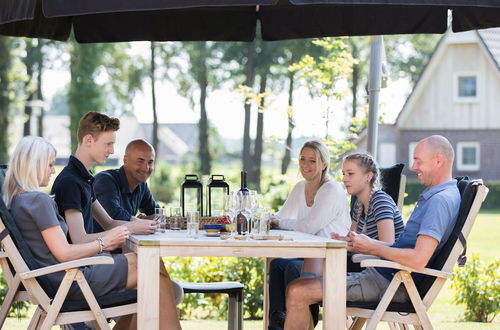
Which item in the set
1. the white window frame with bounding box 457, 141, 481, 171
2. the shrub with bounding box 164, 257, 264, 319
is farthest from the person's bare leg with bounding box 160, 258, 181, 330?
the white window frame with bounding box 457, 141, 481, 171

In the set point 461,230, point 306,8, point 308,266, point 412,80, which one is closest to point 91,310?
point 308,266

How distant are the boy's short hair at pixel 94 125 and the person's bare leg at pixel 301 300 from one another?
134 centimetres

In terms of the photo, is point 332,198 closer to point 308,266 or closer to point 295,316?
point 308,266

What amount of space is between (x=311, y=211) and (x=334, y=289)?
1105 millimetres

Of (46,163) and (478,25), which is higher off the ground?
(478,25)

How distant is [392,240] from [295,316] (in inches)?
25.5

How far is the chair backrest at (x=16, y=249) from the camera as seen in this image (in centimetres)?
405

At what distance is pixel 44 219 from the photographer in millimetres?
4047

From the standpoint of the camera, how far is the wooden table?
159 inches

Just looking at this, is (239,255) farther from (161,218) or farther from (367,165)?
(367,165)

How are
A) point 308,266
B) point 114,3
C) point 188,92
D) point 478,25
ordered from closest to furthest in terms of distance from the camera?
point 114,3
point 308,266
point 478,25
point 188,92

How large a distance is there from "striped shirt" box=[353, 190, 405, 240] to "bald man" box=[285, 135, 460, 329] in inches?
10.5

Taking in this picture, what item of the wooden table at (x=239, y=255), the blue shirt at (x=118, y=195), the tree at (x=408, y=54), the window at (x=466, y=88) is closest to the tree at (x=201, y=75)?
the tree at (x=408, y=54)

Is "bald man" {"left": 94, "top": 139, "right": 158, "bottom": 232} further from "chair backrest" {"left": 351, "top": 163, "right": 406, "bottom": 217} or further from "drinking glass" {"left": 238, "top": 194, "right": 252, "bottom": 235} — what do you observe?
"chair backrest" {"left": 351, "top": 163, "right": 406, "bottom": 217}
